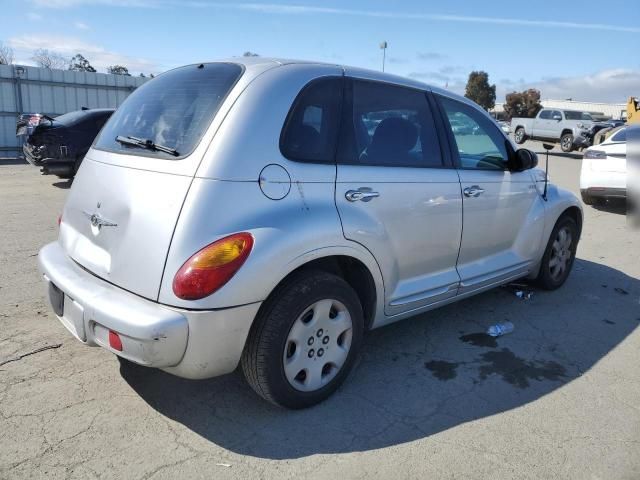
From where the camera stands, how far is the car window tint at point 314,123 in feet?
9.10

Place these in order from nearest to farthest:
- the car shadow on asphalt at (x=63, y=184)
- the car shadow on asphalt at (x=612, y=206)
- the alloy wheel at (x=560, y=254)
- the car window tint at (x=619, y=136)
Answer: the alloy wheel at (x=560, y=254) → the car window tint at (x=619, y=136) → the car shadow on asphalt at (x=612, y=206) → the car shadow on asphalt at (x=63, y=184)

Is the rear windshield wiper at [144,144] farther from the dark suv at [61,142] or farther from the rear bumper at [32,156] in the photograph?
the rear bumper at [32,156]

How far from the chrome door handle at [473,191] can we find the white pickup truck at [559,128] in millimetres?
22246

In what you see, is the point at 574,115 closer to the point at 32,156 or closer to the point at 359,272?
the point at 32,156

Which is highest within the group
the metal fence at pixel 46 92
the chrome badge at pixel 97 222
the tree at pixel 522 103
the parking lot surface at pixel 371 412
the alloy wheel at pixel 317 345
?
the tree at pixel 522 103

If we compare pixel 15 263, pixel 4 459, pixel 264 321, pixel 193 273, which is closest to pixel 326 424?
pixel 264 321

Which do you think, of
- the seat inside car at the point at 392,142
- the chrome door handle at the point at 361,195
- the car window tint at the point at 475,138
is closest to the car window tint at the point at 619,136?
the car window tint at the point at 475,138

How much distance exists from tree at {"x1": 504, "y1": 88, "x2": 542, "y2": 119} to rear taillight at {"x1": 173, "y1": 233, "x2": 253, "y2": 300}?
250ft

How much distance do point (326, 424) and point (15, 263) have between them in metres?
3.91

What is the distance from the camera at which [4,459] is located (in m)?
2.43

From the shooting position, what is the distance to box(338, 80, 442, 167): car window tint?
3.10 metres

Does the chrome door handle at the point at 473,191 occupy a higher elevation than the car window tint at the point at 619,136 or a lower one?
lower

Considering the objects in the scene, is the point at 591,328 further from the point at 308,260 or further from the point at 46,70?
the point at 46,70

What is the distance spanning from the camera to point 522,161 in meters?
4.22
